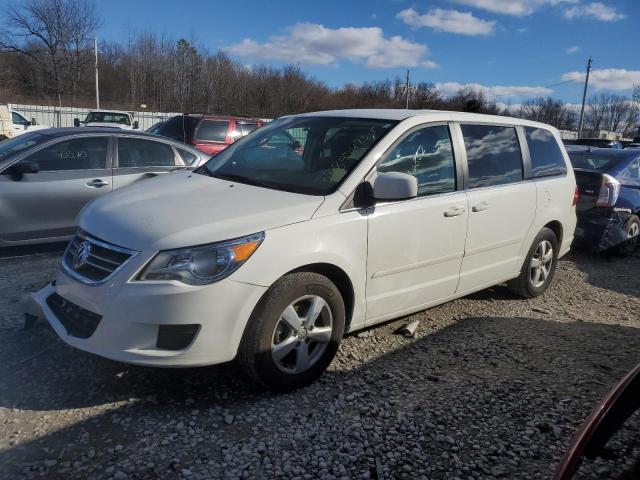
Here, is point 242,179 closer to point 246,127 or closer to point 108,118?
point 246,127

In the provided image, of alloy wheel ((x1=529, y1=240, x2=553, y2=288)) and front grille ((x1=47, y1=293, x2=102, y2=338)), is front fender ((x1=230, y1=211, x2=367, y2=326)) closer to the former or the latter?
front grille ((x1=47, y1=293, x2=102, y2=338))

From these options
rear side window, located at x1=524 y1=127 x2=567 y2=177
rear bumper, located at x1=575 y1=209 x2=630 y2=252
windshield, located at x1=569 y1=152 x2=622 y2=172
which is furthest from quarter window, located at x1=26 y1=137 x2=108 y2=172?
windshield, located at x1=569 y1=152 x2=622 y2=172

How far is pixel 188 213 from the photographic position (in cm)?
304

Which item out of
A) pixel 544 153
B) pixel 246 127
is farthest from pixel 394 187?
pixel 246 127

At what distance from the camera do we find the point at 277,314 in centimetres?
298

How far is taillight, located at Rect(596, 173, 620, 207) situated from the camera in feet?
22.5

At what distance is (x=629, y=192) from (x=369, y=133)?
17.4 feet

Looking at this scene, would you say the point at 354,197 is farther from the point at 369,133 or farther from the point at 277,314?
the point at 277,314

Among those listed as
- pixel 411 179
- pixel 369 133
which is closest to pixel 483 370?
pixel 411 179

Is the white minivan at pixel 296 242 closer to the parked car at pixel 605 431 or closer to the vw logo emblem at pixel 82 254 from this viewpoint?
the vw logo emblem at pixel 82 254

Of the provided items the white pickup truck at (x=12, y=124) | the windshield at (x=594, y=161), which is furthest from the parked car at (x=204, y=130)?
the white pickup truck at (x=12, y=124)

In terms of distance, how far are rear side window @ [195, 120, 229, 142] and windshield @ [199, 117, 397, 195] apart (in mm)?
8224

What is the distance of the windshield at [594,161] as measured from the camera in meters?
7.40

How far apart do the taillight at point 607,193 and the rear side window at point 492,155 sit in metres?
2.76
